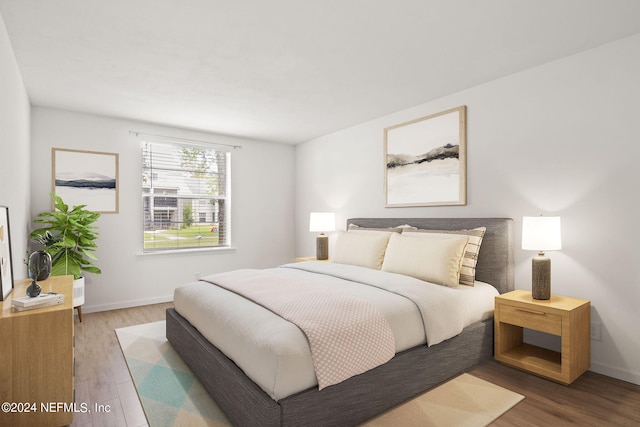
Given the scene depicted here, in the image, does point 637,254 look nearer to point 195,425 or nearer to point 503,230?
point 503,230

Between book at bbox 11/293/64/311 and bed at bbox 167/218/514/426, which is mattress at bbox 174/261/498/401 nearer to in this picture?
bed at bbox 167/218/514/426

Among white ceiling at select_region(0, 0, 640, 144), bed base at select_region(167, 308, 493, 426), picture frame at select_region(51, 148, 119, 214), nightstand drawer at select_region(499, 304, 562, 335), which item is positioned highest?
white ceiling at select_region(0, 0, 640, 144)

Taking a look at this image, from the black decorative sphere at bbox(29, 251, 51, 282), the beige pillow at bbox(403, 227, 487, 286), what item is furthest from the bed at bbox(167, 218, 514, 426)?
the black decorative sphere at bbox(29, 251, 51, 282)

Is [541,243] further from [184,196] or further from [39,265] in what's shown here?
[184,196]

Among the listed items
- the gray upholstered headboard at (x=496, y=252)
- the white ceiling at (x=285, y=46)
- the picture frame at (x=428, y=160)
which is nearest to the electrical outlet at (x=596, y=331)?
the gray upholstered headboard at (x=496, y=252)

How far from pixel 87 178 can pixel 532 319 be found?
484 centimetres

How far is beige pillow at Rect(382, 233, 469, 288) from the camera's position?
286 centimetres

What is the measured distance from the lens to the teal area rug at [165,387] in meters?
1.99

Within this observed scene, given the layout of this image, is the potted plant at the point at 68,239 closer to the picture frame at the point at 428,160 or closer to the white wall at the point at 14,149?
the white wall at the point at 14,149

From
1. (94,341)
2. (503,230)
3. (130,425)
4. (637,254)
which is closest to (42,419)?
(130,425)

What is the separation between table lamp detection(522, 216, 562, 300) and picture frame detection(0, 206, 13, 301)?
351cm

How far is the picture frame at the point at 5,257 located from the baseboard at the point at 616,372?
4042 mm

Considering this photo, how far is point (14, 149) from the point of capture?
9.10 feet

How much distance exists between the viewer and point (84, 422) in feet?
6.45
